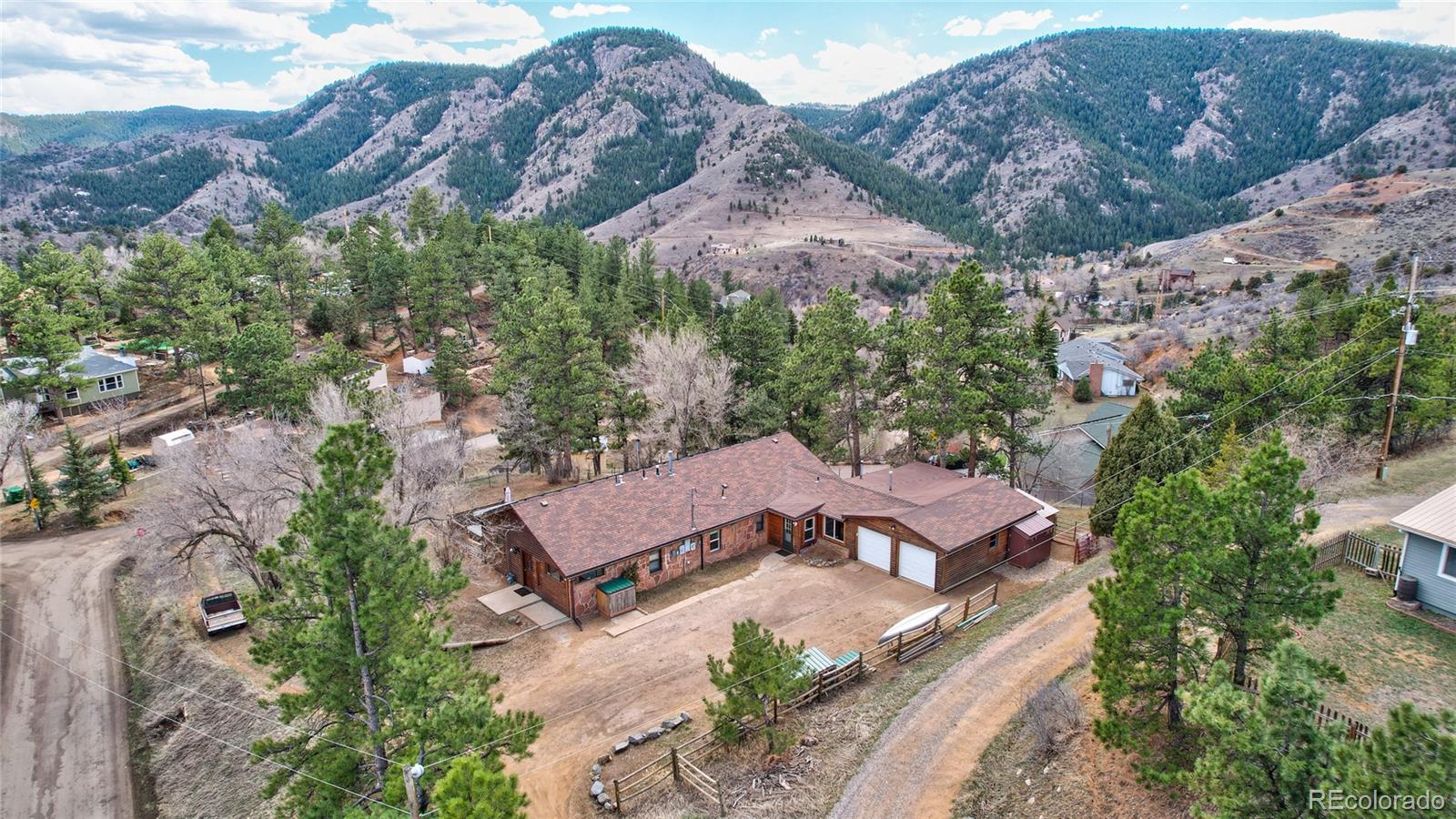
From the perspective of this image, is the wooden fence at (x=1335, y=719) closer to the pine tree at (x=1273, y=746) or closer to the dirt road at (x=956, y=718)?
the pine tree at (x=1273, y=746)

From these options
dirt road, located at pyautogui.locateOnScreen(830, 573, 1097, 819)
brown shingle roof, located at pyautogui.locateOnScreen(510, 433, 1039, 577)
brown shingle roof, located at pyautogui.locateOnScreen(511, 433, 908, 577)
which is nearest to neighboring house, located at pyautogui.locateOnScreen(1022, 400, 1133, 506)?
brown shingle roof, located at pyautogui.locateOnScreen(510, 433, 1039, 577)

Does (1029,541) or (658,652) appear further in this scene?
(1029,541)

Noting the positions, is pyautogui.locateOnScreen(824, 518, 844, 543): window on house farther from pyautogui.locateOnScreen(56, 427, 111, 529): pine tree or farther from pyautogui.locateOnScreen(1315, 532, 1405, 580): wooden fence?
pyautogui.locateOnScreen(56, 427, 111, 529): pine tree

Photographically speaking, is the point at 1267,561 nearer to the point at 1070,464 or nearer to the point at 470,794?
the point at 470,794

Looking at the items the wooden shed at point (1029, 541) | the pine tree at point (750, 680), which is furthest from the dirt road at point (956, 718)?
the wooden shed at point (1029, 541)

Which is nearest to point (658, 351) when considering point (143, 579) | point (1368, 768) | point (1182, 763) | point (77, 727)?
point (143, 579)

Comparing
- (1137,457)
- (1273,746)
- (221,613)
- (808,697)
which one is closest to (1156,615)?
(1273,746)
